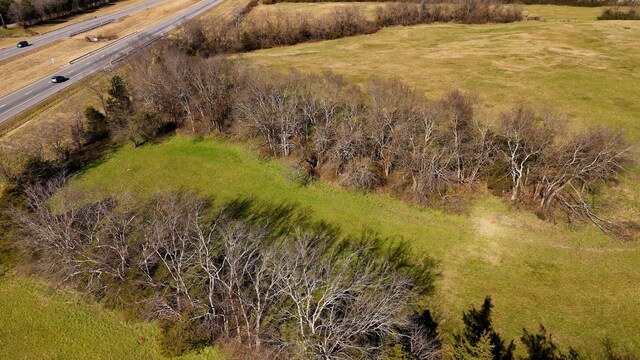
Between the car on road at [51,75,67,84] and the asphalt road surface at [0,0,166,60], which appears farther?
the asphalt road surface at [0,0,166,60]

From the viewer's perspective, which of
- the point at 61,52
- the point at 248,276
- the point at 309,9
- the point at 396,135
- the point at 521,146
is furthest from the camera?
the point at 309,9

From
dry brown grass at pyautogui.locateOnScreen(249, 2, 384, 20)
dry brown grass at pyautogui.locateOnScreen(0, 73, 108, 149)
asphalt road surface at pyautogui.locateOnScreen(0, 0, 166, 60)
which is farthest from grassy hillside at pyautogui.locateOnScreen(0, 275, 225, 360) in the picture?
dry brown grass at pyautogui.locateOnScreen(249, 2, 384, 20)

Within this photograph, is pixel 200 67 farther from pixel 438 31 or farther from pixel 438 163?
pixel 438 31

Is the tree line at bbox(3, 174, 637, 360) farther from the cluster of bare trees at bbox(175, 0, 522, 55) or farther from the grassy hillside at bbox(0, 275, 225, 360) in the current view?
the cluster of bare trees at bbox(175, 0, 522, 55)

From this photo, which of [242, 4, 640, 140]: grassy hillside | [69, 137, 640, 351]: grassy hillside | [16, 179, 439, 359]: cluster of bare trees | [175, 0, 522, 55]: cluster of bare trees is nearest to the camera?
[16, 179, 439, 359]: cluster of bare trees

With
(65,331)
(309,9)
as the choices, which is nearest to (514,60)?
(309,9)

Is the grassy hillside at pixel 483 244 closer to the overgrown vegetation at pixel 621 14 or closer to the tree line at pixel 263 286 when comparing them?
the tree line at pixel 263 286

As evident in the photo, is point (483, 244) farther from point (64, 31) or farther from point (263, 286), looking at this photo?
point (64, 31)
